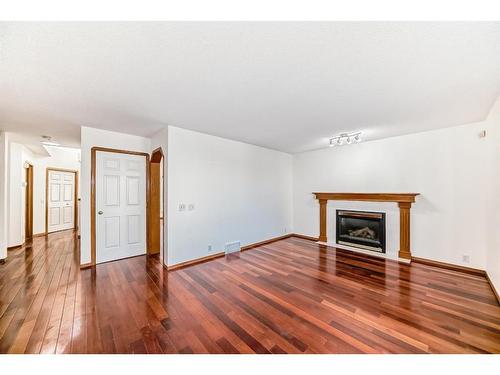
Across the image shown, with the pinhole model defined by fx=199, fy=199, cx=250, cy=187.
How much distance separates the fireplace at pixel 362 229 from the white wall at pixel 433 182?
0.15 meters

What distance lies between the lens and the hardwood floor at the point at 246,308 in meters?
1.71

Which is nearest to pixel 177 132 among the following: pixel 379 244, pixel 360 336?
pixel 360 336

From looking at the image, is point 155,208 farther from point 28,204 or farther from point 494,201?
point 494,201

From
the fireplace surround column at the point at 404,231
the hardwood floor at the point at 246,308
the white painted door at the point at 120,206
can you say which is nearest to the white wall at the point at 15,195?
the hardwood floor at the point at 246,308

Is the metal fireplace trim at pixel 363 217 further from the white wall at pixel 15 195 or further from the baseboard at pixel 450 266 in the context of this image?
the white wall at pixel 15 195

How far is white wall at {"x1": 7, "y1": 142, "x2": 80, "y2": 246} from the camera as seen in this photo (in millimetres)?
4398

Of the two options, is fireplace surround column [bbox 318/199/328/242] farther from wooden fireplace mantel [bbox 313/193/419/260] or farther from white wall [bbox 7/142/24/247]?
white wall [bbox 7/142/24/247]

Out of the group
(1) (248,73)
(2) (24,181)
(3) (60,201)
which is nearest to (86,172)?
(2) (24,181)

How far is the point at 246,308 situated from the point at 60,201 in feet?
24.4

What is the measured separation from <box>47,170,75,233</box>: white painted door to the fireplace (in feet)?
27.3

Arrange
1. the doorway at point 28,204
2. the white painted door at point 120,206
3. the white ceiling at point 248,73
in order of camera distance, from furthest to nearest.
Answer: 1. the doorway at point 28,204
2. the white painted door at point 120,206
3. the white ceiling at point 248,73

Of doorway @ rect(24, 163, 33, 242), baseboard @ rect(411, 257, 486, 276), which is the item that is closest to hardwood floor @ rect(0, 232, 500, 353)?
baseboard @ rect(411, 257, 486, 276)
